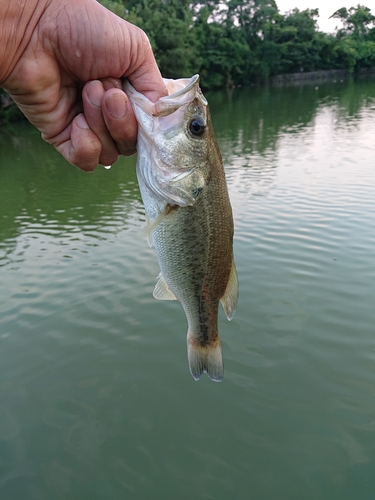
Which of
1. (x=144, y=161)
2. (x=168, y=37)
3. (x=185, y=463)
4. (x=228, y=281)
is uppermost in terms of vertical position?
(x=168, y=37)

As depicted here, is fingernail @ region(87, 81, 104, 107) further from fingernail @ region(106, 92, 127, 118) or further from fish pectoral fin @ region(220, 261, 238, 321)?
fish pectoral fin @ region(220, 261, 238, 321)

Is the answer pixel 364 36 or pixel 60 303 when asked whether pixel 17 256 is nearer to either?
pixel 60 303

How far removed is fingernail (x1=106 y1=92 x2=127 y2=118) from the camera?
212cm

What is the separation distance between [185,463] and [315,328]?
2568 mm

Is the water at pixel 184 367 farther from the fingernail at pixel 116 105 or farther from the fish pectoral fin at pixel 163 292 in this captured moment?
the fingernail at pixel 116 105

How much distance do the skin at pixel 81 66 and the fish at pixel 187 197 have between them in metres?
0.11

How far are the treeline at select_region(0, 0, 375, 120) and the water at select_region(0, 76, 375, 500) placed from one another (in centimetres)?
3897

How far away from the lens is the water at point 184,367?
3.88m

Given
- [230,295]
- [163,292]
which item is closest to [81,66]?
[163,292]

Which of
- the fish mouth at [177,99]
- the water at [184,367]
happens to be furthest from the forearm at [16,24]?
the water at [184,367]

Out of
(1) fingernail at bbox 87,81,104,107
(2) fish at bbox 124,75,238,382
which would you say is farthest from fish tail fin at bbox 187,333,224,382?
(1) fingernail at bbox 87,81,104,107

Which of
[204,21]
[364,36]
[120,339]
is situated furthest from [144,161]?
[364,36]

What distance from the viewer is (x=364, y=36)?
8994 centimetres

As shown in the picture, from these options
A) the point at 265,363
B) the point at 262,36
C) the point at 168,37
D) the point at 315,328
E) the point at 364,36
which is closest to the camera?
the point at 265,363
